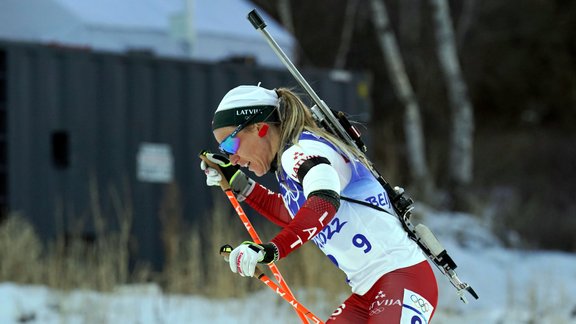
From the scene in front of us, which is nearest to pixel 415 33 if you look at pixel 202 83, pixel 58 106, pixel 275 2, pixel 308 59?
pixel 308 59

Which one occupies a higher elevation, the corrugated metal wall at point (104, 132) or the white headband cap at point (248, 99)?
the corrugated metal wall at point (104, 132)

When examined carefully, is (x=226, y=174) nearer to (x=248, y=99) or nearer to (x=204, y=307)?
(x=248, y=99)

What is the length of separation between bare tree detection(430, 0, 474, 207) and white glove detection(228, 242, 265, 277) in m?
13.1

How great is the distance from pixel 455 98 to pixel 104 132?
25.8 feet

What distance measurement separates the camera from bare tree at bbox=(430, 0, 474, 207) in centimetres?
1691

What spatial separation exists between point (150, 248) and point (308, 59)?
11689 millimetres

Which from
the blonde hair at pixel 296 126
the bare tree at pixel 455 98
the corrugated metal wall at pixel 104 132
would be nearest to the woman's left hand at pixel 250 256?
the blonde hair at pixel 296 126

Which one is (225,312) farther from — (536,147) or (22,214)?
(536,147)

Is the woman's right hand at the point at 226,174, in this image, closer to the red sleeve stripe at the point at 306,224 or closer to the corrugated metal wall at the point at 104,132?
the red sleeve stripe at the point at 306,224

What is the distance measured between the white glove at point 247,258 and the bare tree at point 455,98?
13.1m

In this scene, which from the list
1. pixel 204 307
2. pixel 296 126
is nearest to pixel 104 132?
pixel 204 307

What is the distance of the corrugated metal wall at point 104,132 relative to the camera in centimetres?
1045

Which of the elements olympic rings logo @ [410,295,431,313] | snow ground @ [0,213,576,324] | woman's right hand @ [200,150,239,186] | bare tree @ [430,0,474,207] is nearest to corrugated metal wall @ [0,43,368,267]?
snow ground @ [0,213,576,324]

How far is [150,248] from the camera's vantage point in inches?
445
